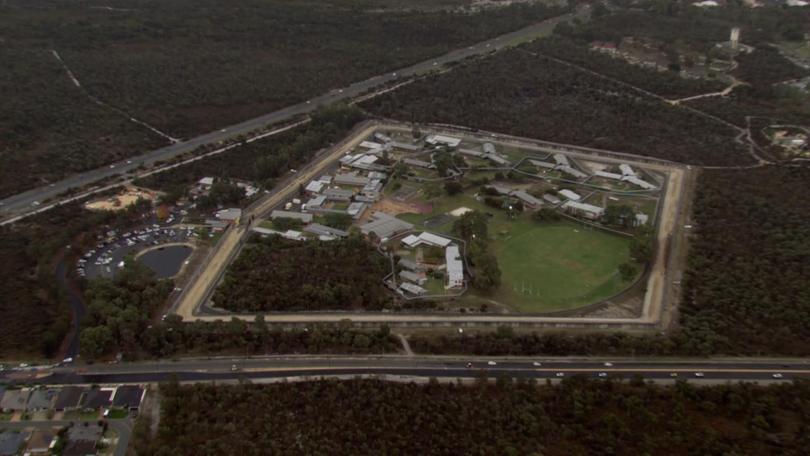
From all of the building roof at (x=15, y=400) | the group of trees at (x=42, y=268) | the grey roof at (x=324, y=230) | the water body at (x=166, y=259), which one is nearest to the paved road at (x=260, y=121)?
the group of trees at (x=42, y=268)

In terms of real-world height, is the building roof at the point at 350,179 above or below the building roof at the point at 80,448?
above

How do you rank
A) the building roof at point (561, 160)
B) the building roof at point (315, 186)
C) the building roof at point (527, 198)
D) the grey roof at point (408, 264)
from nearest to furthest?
1. the grey roof at point (408, 264)
2. the building roof at point (527, 198)
3. the building roof at point (315, 186)
4. the building roof at point (561, 160)

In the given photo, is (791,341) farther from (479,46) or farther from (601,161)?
(479,46)

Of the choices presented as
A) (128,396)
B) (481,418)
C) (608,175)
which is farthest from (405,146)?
(128,396)

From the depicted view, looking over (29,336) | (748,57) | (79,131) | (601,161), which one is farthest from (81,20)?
(748,57)

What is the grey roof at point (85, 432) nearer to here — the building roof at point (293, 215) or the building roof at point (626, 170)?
the building roof at point (293, 215)

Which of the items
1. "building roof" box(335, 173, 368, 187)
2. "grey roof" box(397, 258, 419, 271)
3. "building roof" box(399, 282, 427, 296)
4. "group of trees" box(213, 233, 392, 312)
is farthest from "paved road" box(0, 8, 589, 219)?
"building roof" box(399, 282, 427, 296)

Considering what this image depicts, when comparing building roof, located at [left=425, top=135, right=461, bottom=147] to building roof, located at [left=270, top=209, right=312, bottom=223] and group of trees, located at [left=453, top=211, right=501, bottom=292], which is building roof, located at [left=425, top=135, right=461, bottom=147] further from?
building roof, located at [left=270, top=209, right=312, bottom=223]
